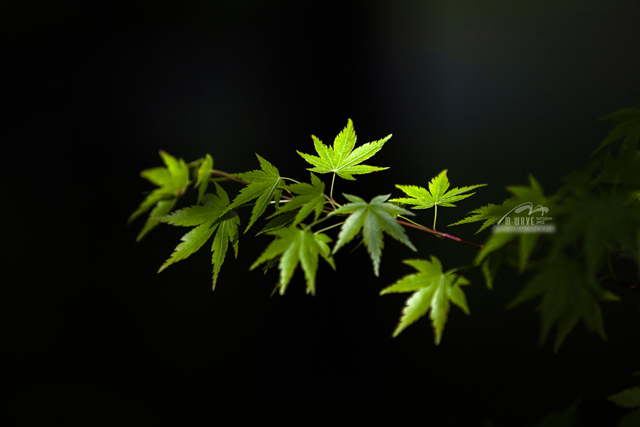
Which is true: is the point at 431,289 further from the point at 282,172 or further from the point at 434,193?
the point at 282,172

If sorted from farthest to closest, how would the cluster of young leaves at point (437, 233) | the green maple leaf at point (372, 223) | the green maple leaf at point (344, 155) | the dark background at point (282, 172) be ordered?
the dark background at point (282, 172) < the green maple leaf at point (344, 155) < the green maple leaf at point (372, 223) < the cluster of young leaves at point (437, 233)

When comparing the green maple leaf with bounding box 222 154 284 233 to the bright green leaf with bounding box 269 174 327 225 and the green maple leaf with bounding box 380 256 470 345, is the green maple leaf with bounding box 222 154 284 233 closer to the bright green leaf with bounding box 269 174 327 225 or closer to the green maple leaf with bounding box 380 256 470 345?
the bright green leaf with bounding box 269 174 327 225

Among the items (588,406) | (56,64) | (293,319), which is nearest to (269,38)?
(56,64)

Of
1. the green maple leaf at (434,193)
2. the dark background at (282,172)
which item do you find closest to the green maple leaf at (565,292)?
the green maple leaf at (434,193)

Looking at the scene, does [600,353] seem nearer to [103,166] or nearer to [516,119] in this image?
→ [516,119]

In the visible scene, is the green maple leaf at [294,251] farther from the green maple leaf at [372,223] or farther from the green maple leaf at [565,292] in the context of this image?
the green maple leaf at [565,292]

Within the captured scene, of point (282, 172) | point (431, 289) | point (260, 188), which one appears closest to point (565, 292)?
point (431, 289)
